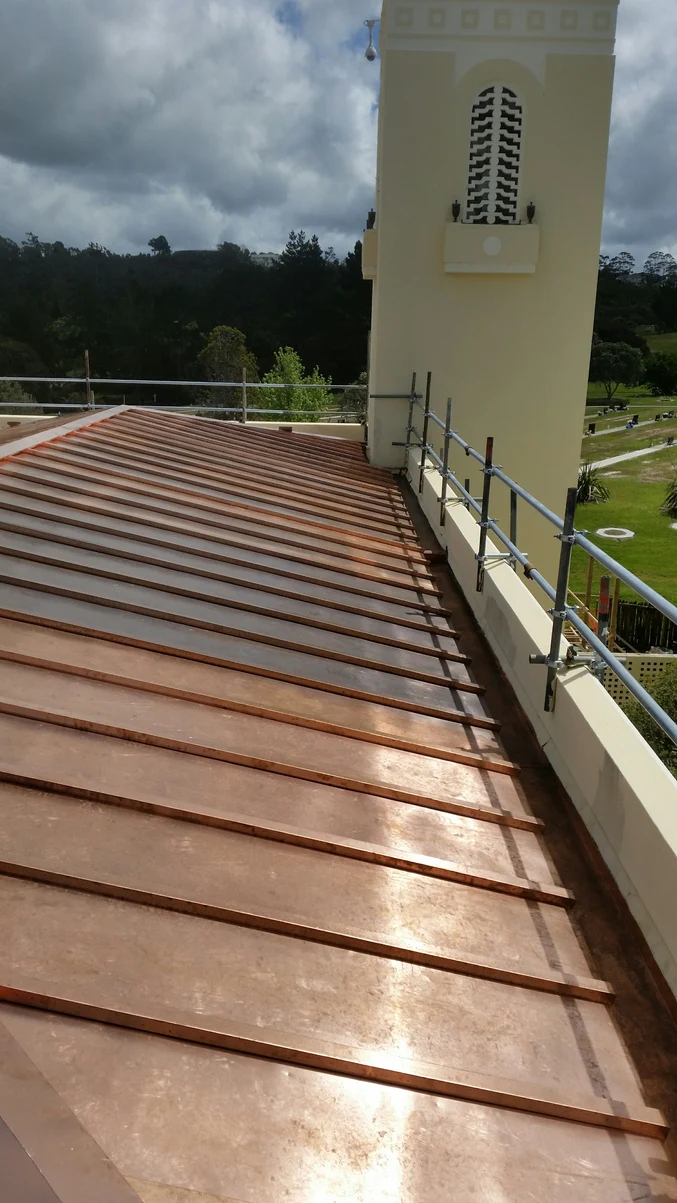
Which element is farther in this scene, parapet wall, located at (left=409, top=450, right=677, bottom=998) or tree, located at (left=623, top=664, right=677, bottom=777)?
tree, located at (left=623, top=664, right=677, bottom=777)

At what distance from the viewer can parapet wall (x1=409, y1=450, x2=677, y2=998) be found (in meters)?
2.64

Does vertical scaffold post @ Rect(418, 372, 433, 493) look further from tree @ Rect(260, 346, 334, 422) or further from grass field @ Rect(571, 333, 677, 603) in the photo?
tree @ Rect(260, 346, 334, 422)

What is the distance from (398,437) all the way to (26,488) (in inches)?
220

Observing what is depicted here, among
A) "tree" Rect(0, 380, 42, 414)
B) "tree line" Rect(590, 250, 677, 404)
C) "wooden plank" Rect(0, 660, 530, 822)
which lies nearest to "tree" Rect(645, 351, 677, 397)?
"tree line" Rect(590, 250, 677, 404)

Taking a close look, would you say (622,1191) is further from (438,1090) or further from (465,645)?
(465,645)

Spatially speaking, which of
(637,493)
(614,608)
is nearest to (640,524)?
(637,493)

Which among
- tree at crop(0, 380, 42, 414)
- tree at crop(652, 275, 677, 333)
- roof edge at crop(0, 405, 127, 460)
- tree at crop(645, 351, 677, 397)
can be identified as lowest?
tree at crop(0, 380, 42, 414)

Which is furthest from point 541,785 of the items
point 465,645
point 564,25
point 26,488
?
point 564,25

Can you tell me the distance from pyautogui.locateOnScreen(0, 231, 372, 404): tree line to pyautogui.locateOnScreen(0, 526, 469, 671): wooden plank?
2153 inches

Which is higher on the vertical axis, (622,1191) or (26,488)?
(26,488)

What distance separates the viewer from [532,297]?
389 inches

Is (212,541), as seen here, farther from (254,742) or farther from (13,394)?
(13,394)

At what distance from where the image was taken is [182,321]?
65812mm

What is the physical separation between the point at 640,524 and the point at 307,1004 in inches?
1673
